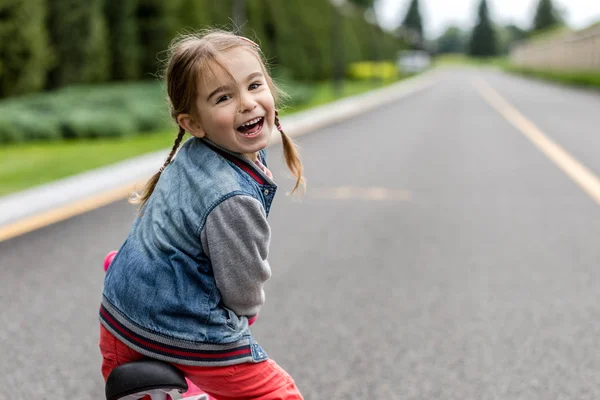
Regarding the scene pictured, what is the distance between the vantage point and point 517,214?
7410 millimetres

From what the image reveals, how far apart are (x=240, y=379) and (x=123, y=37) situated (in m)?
18.5

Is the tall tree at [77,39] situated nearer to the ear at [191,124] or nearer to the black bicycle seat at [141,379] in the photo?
the ear at [191,124]

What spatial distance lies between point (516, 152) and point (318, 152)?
10.8ft

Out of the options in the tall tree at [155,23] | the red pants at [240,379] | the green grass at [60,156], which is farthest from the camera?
the tall tree at [155,23]

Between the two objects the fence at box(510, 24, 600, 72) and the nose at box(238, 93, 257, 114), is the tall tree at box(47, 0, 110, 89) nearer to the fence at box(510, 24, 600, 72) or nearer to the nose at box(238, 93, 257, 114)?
the nose at box(238, 93, 257, 114)

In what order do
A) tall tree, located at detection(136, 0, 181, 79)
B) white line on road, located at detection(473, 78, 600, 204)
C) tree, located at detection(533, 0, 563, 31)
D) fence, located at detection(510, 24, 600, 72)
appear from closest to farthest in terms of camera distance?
white line on road, located at detection(473, 78, 600, 204) → tall tree, located at detection(136, 0, 181, 79) → fence, located at detection(510, 24, 600, 72) → tree, located at detection(533, 0, 563, 31)

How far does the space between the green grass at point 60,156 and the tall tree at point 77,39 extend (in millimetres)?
3985

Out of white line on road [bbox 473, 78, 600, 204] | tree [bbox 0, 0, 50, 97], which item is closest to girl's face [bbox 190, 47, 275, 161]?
white line on road [bbox 473, 78, 600, 204]

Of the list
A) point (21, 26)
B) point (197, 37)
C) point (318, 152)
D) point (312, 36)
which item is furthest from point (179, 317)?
point (312, 36)

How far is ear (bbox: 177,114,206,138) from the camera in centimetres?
214

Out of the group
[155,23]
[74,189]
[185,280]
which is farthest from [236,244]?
[155,23]

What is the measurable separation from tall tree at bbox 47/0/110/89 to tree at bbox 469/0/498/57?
157m

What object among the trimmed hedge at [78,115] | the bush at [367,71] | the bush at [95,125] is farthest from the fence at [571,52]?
the bush at [95,125]

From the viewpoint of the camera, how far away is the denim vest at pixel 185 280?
81.4 inches
